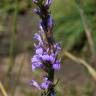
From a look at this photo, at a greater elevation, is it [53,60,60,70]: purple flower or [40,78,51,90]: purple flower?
[53,60,60,70]: purple flower

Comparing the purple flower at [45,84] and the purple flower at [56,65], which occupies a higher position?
the purple flower at [56,65]

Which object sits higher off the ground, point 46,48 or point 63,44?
point 46,48

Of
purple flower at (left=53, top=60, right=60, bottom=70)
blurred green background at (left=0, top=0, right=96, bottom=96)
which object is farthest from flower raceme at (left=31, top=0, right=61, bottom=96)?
blurred green background at (left=0, top=0, right=96, bottom=96)

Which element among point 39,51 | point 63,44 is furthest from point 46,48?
point 63,44

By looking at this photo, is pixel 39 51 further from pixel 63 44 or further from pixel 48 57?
pixel 63 44

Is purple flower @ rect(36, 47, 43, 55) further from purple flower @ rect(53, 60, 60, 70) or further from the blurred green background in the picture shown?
the blurred green background

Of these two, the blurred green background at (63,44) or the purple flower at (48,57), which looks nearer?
the purple flower at (48,57)

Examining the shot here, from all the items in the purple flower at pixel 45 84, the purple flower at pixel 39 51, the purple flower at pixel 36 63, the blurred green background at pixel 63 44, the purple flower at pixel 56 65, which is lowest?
the blurred green background at pixel 63 44

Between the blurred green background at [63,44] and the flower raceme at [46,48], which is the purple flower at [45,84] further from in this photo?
the blurred green background at [63,44]

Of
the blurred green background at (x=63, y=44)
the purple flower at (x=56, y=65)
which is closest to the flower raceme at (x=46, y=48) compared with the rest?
the purple flower at (x=56, y=65)
